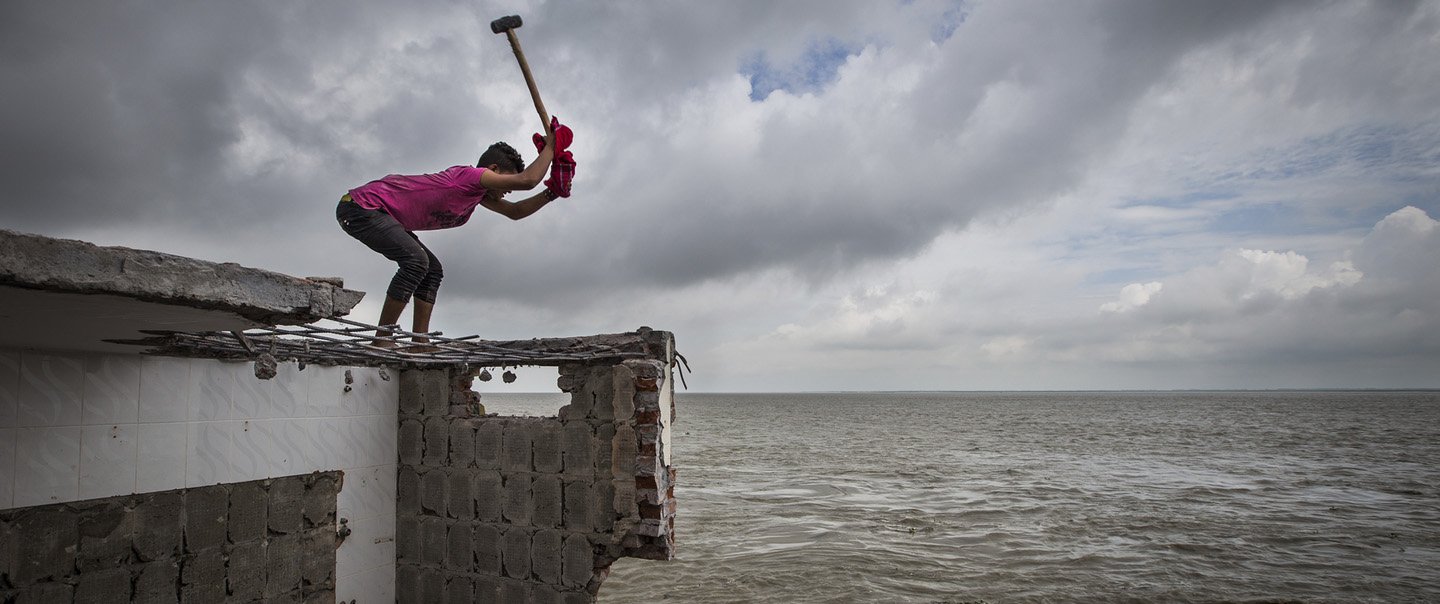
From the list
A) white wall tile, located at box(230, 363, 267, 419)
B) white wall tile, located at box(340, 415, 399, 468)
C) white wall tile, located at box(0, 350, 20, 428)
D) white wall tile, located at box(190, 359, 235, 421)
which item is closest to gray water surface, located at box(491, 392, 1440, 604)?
white wall tile, located at box(340, 415, 399, 468)

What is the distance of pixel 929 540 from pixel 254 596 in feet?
32.8

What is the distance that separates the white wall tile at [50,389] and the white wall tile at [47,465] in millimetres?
63

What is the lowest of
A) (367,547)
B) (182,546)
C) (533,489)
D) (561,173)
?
(367,547)

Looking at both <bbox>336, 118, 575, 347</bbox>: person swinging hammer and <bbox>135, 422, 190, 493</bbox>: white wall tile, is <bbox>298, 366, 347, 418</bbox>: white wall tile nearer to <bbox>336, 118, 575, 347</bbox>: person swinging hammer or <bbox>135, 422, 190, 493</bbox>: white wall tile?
<bbox>135, 422, 190, 493</bbox>: white wall tile

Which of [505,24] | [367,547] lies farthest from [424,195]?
[367,547]

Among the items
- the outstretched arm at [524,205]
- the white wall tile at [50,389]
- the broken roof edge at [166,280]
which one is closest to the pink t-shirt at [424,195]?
the outstretched arm at [524,205]

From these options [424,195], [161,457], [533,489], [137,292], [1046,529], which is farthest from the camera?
[1046,529]

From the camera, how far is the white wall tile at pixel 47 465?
168 inches

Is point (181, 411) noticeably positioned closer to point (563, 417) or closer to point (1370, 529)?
point (563, 417)

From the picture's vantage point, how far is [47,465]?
4.39m

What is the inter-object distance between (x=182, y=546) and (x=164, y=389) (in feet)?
3.38

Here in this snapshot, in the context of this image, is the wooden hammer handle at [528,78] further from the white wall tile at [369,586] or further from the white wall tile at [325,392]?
the white wall tile at [369,586]

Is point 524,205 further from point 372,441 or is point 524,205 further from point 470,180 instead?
point 372,441

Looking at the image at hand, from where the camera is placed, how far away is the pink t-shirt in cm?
514
